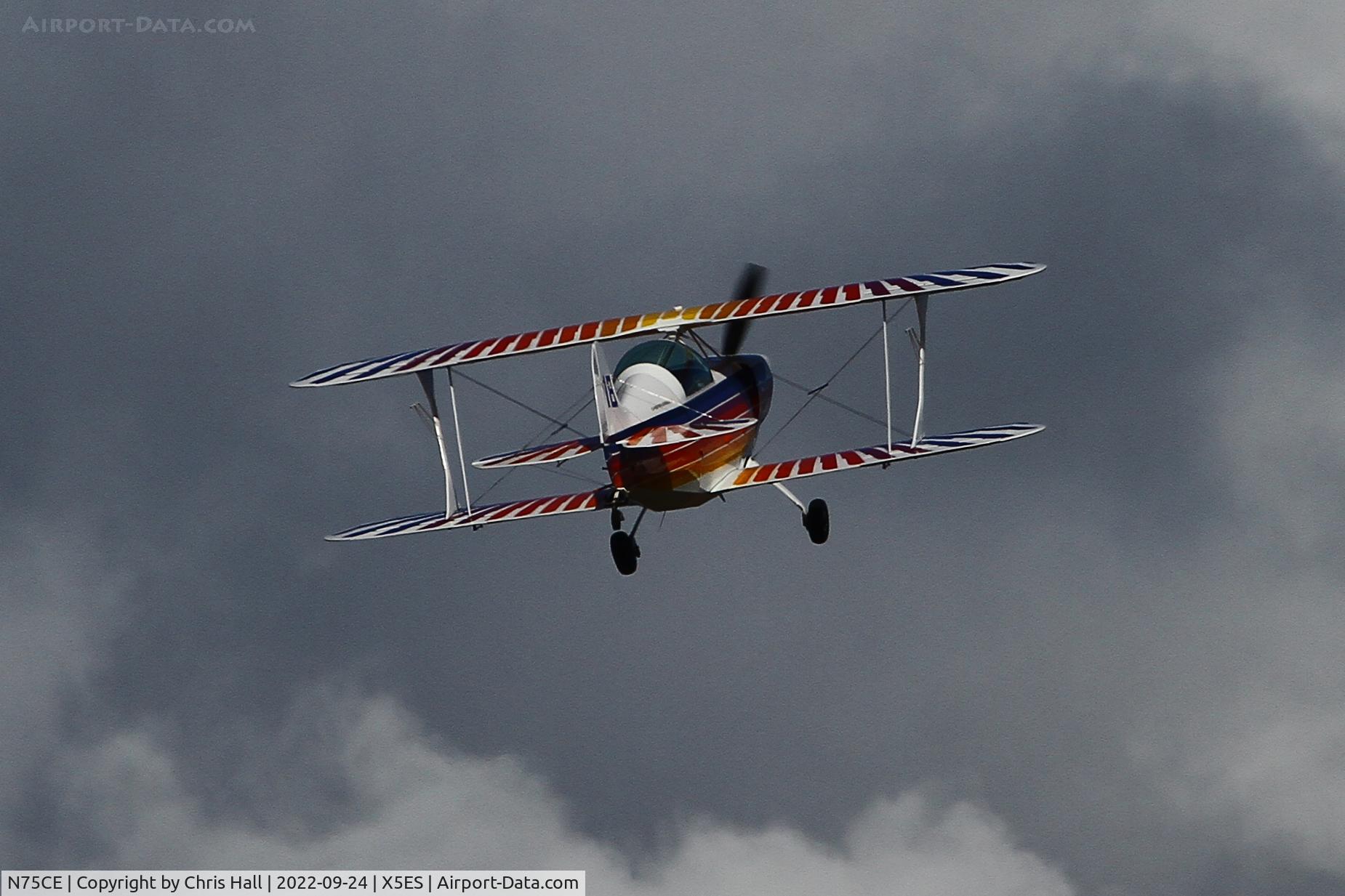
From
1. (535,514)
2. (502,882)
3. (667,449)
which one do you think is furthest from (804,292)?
(502,882)

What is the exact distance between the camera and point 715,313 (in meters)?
31.2

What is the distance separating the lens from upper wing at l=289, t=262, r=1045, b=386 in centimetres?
3070

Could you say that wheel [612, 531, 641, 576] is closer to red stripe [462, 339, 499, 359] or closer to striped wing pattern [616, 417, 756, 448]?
striped wing pattern [616, 417, 756, 448]

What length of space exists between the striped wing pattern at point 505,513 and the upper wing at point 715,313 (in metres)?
2.26

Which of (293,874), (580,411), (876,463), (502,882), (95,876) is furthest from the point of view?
(95,876)

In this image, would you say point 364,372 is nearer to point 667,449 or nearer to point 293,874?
point 667,449

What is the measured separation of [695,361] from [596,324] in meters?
2.28

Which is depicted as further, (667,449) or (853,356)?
(853,356)

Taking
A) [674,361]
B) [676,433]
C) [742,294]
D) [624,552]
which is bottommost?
[624,552]

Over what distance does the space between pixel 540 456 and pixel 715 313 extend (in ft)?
11.9

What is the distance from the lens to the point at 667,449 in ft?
98.7

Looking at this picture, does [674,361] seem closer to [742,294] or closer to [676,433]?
[676,433]

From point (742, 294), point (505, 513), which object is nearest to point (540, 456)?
point (505, 513)

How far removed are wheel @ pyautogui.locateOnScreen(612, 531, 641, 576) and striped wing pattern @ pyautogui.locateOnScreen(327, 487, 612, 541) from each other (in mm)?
516
